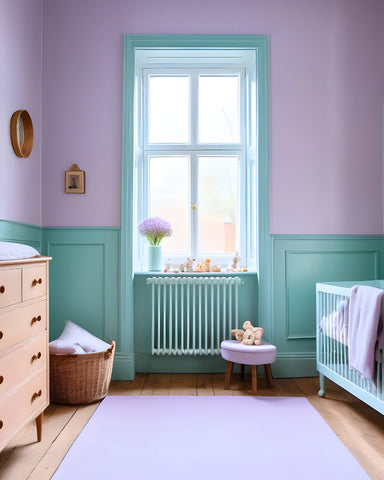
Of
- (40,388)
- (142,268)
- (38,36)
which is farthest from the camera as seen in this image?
(142,268)

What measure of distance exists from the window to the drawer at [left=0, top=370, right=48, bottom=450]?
5.14ft

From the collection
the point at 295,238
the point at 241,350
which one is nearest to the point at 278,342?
the point at 241,350

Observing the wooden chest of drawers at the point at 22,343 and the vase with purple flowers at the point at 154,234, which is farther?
the vase with purple flowers at the point at 154,234

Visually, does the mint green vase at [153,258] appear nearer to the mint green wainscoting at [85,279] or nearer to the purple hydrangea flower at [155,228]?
the purple hydrangea flower at [155,228]

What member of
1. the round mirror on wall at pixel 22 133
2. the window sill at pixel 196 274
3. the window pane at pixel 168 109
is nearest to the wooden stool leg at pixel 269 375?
the window sill at pixel 196 274

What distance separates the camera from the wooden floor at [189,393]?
1805 millimetres

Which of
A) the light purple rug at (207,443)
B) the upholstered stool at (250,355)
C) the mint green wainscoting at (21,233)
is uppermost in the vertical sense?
the mint green wainscoting at (21,233)

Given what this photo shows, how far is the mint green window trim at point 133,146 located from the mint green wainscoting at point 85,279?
8 centimetres

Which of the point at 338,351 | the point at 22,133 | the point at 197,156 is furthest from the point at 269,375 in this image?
the point at 22,133

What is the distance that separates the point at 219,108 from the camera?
3521 millimetres

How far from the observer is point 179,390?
2.77m

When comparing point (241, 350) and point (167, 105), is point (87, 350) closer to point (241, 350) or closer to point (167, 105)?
point (241, 350)

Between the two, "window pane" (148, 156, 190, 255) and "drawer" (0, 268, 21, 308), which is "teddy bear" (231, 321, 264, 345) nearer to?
"window pane" (148, 156, 190, 255)

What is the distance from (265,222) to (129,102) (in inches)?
54.7
